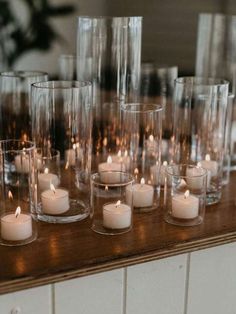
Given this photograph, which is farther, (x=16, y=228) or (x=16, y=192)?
(x=16, y=192)

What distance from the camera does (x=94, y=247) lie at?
2.72 feet

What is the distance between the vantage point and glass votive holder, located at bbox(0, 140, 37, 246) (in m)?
0.83

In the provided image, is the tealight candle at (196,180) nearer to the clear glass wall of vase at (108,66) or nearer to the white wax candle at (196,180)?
the white wax candle at (196,180)

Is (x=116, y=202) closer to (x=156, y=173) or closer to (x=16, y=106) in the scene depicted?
(x=156, y=173)

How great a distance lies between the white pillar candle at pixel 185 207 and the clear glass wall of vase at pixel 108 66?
0.22m

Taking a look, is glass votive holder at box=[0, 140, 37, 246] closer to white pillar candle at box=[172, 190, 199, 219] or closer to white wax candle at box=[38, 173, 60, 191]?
white wax candle at box=[38, 173, 60, 191]

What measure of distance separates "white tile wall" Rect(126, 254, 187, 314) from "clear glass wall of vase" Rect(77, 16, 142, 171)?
11.2 inches

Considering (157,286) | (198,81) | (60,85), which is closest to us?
(157,286)

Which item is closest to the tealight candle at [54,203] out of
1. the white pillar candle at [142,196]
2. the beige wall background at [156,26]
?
the white pillar candle at [142,196]

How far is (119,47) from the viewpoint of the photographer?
3.59 feet

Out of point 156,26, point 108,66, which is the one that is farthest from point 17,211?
point 156,26

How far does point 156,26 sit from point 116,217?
1.47 metres

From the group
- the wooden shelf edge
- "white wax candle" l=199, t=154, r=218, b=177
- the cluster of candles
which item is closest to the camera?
the wooden shelf edge

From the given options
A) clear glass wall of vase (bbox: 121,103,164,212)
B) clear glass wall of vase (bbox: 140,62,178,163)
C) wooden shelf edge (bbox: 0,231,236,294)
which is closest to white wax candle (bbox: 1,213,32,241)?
wooden shelf edge (bbox: 0,231,236,294)
